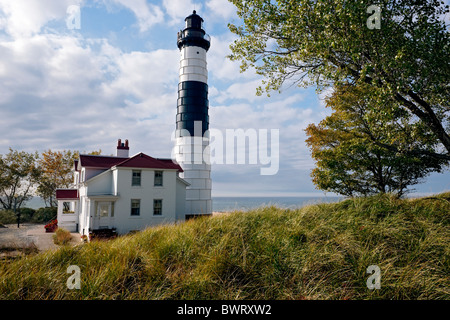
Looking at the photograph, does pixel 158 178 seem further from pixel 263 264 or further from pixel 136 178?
pixel 263 264

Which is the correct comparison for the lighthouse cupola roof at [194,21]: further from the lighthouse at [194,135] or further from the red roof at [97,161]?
the red roof at [97,161]

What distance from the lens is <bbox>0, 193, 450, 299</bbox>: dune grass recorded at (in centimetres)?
452

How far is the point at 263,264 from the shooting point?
5.31 metres

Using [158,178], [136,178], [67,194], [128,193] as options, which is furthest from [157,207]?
[67,194]

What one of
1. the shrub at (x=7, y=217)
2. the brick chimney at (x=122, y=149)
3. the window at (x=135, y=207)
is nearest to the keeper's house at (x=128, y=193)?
the window at (x=135, y=207)

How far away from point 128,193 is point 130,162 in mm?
2525

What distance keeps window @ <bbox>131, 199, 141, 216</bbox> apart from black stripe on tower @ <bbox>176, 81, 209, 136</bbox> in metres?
7.78

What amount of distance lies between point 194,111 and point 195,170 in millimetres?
5807

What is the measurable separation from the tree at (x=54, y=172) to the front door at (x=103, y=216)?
63.7ft

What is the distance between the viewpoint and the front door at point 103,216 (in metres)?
19.8

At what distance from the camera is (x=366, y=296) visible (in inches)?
173

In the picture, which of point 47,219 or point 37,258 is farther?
point 47,219
